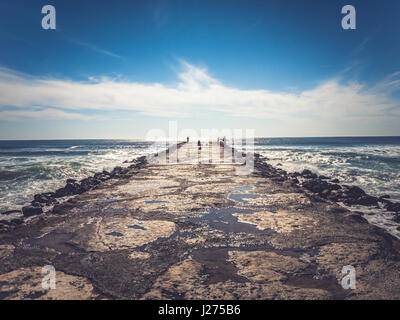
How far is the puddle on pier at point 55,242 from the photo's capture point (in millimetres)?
4018

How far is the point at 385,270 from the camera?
3.23 m

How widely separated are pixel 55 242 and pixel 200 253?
2598 millimetres

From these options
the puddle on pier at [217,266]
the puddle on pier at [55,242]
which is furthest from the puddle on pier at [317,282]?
the puddle on pier at [55,242]

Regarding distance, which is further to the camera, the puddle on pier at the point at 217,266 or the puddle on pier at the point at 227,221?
the puddle on pier at the point at 227,221

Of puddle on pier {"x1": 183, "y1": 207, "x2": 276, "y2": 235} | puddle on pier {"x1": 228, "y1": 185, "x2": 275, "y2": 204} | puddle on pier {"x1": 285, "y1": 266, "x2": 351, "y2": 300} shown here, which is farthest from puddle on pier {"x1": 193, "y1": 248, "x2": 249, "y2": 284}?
puddle on pier {"x1": 228, "y1": 185, "x2": 275, "y2": 204}

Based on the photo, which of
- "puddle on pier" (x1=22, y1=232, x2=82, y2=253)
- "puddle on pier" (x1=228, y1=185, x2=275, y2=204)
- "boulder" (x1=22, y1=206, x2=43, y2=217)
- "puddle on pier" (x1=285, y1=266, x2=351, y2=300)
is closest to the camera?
"puddle on pier" (x1=285, y1=266, x2=351, y2=300)

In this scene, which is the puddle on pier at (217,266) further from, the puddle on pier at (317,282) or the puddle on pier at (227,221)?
the puddle on pier at (227,221)

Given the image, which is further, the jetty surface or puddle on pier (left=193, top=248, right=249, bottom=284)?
puddle on pier (left=193, top=248, right=249, bottom=284)

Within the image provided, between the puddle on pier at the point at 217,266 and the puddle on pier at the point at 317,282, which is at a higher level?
the puddle on pier at the point at 317,282

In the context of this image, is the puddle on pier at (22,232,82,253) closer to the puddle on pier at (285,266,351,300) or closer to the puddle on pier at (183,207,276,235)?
the puddle on pier at (183,207,276,235)

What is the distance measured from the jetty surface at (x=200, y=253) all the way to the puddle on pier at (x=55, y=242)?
0.7 inches

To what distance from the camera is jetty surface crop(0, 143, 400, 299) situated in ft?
9.36

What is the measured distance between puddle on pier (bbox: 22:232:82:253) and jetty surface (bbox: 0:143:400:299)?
17 mm
